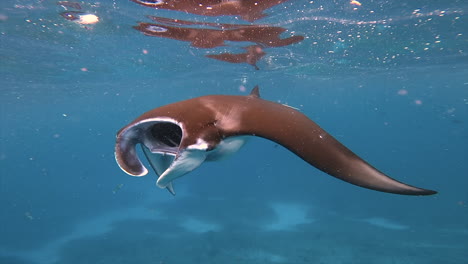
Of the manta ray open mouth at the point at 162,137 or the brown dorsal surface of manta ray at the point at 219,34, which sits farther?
the brown dorsal surface of manta ray at the point at 219,34

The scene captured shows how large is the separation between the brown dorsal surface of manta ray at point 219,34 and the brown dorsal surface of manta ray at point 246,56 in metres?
1.33

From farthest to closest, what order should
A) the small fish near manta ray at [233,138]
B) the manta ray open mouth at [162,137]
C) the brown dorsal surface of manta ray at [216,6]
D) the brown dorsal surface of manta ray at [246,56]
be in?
the brown dorsal surface of manta ray at [246,56] → the brown dorsal surface of manta ray at [216,6] → the manta ray open mouth at [162,137] → the small fish near manta ray at [233,138]

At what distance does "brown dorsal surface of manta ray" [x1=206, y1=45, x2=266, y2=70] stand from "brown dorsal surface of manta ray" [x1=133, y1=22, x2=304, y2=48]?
4.37 ft

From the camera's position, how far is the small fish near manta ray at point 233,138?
201cm

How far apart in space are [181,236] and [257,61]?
12.8 metres

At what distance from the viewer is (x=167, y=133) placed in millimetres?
3553

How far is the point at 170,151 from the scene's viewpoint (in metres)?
2.86

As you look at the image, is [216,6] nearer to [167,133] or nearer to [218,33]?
[218,33]

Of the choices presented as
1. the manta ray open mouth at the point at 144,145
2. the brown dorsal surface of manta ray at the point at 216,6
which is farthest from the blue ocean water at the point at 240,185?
the manta ray open mouth at the point at 144,145

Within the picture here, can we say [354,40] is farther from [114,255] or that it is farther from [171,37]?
[114,255]

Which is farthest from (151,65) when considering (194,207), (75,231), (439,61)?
(439,61)

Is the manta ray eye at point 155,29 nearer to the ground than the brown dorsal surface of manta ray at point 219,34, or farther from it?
nearer to the ground

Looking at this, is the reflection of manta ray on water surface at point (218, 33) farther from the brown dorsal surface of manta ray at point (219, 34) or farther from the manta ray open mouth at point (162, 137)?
the manta ray open mouth at point (162, 137)

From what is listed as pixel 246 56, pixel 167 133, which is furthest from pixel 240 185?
pixel 167 133
